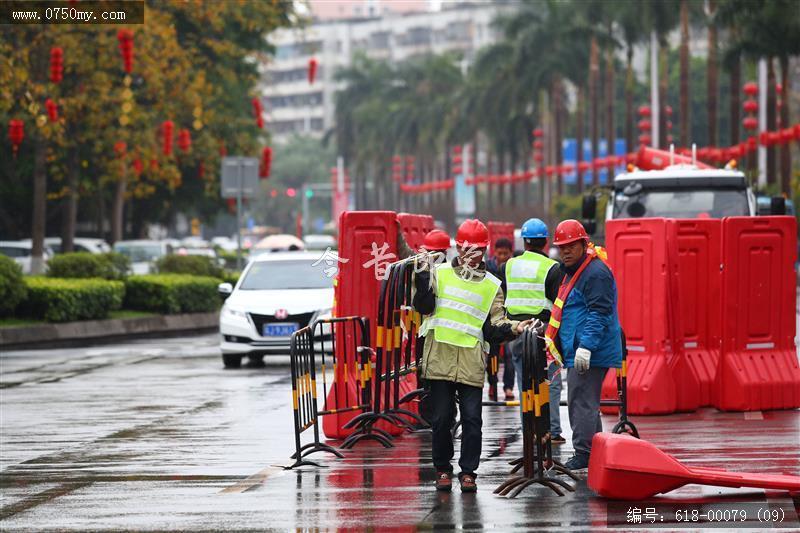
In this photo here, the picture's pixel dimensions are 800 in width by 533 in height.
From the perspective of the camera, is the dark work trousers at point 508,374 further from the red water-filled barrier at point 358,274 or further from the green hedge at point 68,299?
the green hedge at point 68,299

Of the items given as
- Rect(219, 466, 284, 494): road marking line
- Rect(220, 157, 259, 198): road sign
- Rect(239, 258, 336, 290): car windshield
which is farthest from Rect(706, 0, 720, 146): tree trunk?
Rect(219, 466, 284, 494): road marking line

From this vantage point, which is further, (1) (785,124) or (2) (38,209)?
(1) (785,124)

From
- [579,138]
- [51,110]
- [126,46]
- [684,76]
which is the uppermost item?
[684,76]

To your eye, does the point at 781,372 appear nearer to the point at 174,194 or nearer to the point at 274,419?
the point at 274,419

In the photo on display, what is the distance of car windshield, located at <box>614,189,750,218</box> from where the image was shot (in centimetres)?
2356

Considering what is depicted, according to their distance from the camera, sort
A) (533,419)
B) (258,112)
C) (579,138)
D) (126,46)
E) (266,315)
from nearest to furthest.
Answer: (533,419)
(266,315)
(126,46)
(258,112)
(579,138)

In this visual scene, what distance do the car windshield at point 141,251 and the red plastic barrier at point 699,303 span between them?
109ft

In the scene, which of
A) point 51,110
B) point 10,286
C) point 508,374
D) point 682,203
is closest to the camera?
point 508,374

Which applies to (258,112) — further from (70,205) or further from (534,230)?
(534,230)

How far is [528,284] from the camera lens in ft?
43.6

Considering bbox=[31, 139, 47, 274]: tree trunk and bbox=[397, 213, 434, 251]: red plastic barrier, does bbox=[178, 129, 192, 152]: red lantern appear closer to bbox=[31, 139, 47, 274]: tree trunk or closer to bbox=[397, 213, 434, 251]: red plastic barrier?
bbox=[31, 139, 47, 274]: tree trunk

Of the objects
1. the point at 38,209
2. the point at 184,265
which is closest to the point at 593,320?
the point at 38,209

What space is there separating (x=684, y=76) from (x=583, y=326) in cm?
5429

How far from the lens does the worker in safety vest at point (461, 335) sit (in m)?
10.7
